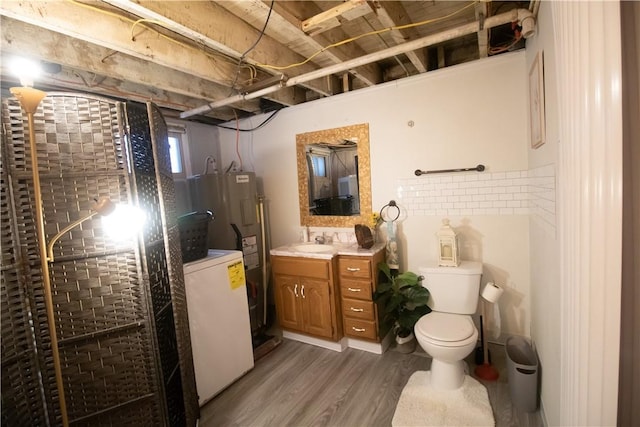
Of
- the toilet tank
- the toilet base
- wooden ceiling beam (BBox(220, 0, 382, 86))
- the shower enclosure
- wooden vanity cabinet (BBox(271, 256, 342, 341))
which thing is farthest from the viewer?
wooden vanity cabinet (BBox(271, 256, 342, 341))

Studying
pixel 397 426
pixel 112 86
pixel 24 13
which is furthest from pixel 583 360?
pixel 112 86

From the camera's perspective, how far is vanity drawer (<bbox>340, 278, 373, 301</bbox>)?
2.33 metres

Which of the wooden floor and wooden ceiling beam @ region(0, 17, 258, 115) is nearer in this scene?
wooden ceiling beam @ region(0, 17, 258, 115)

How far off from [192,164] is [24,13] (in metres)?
2.06

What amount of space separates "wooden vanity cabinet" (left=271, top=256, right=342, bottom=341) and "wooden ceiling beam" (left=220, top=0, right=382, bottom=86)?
1.63 metres

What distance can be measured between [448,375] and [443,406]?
19 cm

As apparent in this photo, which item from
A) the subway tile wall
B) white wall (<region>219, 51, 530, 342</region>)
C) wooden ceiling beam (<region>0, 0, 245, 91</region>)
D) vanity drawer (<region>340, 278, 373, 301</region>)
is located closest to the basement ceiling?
→ wooden ceiling beam (<region>0, 0, 245, 91</region>)

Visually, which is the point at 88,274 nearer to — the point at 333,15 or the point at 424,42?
the point at 333,15

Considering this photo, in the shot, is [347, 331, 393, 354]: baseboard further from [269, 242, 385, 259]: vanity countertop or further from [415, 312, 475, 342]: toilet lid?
[269, 242, 385, 259]: vanity countertop

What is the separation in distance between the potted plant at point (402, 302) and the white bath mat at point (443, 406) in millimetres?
437

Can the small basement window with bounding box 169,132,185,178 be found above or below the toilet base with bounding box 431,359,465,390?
above

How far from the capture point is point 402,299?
224cm

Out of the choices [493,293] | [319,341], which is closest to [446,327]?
[493,293]

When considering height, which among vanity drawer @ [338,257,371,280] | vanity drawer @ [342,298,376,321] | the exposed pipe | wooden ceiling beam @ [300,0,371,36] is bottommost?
vanity drawer @ [342,298,376,321]
